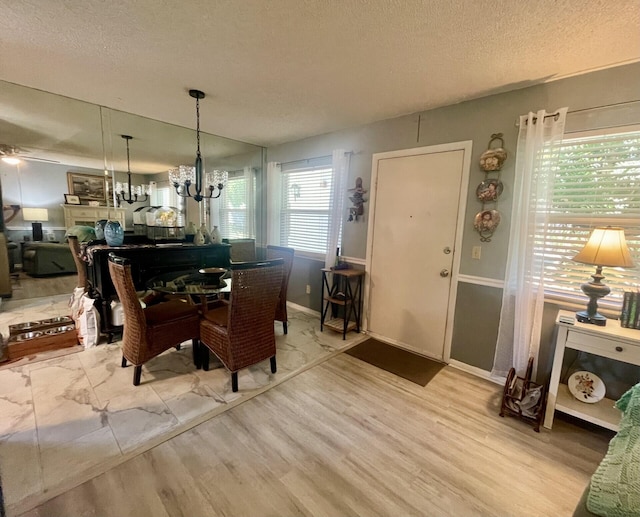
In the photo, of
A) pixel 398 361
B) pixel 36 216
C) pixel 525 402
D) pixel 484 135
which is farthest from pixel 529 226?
pixel 36 216

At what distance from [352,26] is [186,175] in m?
2.15

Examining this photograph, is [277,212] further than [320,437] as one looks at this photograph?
Yes

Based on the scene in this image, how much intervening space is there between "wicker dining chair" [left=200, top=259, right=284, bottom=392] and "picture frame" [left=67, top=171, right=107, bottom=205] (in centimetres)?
221

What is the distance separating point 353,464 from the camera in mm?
1553

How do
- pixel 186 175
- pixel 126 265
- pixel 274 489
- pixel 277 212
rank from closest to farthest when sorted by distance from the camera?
pixel 274 489
pixel 126 265
pixel 186 175
pixel 277 212

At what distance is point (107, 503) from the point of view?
128cm

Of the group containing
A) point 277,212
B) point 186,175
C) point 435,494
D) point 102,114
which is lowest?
point 435,494

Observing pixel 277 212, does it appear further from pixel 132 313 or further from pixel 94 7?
pixel 94 7

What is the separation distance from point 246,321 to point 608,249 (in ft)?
7.93

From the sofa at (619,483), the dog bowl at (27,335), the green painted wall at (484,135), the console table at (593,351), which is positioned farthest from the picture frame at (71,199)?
the console table at (593,351)

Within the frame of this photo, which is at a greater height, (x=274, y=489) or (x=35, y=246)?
(x=35, y=246)

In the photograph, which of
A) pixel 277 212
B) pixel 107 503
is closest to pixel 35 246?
pixel 277 212

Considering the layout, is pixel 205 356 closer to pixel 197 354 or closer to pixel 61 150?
pixel 197 354

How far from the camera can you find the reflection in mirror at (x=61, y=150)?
9.12 feet
